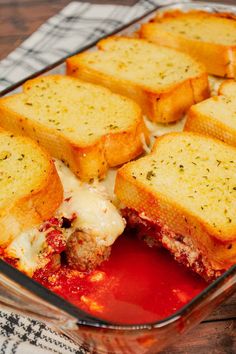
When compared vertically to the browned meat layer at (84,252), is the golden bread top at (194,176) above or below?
above

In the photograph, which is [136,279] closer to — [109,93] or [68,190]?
[68,190]

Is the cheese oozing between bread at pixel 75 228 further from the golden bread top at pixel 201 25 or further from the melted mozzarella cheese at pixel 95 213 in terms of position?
the golden bread top at pixel 201 25

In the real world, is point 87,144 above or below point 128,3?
above

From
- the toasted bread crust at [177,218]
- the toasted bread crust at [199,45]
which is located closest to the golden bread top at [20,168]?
the toasted bread crust at [177,218]

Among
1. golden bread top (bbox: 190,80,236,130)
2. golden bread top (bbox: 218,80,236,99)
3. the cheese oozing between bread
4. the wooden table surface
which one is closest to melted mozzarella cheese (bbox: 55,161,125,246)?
the cheese oozing between bread

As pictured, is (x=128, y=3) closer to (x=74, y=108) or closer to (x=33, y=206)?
(x=74, y=108)

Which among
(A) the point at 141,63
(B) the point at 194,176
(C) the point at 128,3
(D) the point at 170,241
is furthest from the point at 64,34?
(D) the point at 170,241

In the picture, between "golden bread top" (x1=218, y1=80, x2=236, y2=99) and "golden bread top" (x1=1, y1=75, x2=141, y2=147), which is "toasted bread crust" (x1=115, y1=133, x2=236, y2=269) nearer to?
"golden bread top" (x1=1, y1=75, x2=141, y2=147)
